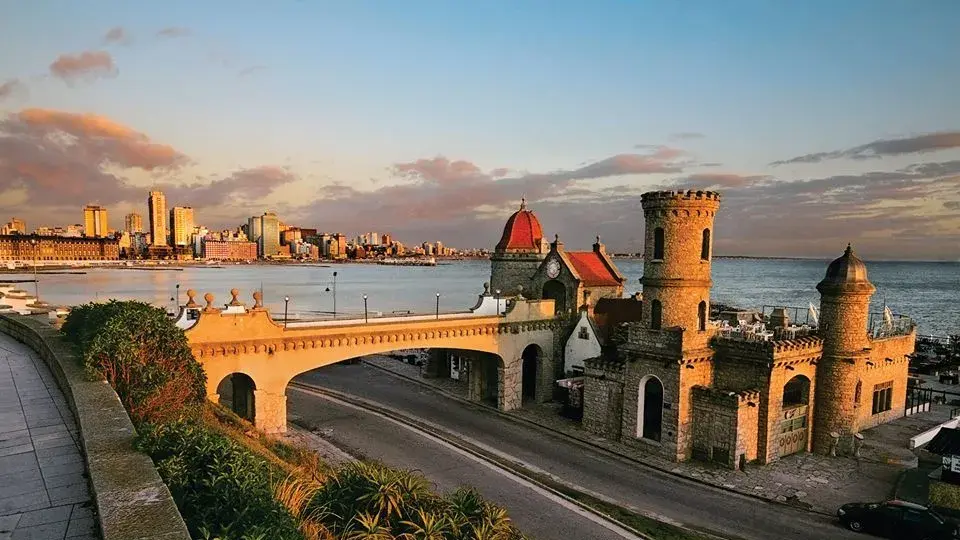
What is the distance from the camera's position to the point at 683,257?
95.2 ft

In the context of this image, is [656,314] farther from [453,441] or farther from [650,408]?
[453,441]

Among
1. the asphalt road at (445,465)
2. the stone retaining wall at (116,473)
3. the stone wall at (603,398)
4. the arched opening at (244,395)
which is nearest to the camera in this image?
the stone retaining wall at (116,473)

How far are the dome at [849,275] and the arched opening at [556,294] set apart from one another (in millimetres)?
16990

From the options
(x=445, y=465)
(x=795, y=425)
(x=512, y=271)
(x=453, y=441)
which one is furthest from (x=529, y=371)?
(x=795, y=425)

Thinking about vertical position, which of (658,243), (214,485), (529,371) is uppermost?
(658,243)

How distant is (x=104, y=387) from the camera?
1252 cm

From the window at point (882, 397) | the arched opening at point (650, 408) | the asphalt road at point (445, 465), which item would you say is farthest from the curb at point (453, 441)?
the window at point (882, 397)

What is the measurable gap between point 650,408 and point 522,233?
19.1 metres

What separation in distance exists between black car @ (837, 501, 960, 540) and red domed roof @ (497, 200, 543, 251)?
2810 cm

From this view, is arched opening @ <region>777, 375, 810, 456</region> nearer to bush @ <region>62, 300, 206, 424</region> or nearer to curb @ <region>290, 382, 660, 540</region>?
curb @ <region>290, 382, 660, 540</region>

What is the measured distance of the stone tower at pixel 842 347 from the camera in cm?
2861

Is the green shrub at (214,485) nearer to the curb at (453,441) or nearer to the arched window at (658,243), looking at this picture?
the curb at (453,441)

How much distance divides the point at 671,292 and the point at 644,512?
1130cm

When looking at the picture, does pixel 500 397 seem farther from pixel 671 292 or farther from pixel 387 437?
pixel 671 292
